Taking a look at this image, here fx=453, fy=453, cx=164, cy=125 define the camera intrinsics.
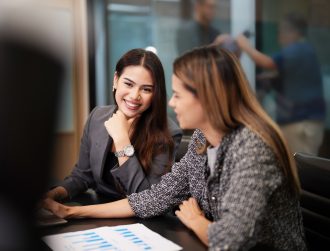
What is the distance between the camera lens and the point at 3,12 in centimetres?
60

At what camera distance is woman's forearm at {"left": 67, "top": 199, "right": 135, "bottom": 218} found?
158 cm

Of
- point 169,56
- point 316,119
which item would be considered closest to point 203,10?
point 169,56

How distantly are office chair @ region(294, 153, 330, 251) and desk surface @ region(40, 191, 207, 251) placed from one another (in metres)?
0.46

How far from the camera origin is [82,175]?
2090 mm

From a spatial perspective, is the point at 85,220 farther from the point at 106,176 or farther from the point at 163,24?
the point at 163,24

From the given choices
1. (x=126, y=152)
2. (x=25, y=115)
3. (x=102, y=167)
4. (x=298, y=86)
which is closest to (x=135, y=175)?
(x=126, y=152)

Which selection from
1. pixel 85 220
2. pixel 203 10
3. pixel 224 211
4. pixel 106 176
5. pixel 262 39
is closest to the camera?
pixel 224 211

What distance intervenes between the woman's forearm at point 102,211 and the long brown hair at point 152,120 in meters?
0.35

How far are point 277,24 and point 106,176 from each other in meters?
1.53

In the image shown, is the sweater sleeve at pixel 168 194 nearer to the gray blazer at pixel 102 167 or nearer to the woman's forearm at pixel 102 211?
the woman's forearm at pixel 102 211

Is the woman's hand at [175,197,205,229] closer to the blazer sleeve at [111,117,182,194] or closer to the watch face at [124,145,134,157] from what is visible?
the blazer sleeve at [111,117,182,194]

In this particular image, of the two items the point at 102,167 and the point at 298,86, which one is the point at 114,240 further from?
the point at 298,86

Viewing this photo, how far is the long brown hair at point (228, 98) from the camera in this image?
4.22 ft

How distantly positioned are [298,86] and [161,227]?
1647mm
